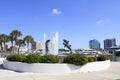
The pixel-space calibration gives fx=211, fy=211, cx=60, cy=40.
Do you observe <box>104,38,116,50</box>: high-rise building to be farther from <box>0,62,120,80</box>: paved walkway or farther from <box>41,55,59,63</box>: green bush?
<box>0,62,120,80</box>: paved walkway

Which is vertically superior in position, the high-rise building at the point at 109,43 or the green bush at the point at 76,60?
the high-rise building at the point at 109,43

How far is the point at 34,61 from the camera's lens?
1747 cm

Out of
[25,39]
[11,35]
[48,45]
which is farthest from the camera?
[25,39]

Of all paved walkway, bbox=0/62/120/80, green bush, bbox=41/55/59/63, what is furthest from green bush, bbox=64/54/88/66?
paved walkway, bbox=0/62/120/80

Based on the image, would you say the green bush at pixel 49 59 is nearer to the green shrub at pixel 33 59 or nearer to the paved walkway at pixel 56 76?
the green shrub at pixel 33 59

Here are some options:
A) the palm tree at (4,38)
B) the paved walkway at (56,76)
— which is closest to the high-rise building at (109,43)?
the palm tree at (4,38)

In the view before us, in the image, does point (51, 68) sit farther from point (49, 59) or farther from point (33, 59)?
point (33, 59)

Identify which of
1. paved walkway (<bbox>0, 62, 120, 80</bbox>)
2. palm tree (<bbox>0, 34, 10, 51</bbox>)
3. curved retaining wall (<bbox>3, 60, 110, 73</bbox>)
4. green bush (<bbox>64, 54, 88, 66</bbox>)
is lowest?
paved walkway (<bbox>0, 62, 120, 80</bbox>)

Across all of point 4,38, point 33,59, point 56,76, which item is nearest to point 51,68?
point 33,59

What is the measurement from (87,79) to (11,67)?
28.7 feet

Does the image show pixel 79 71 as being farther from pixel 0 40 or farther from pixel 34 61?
pixel 0 40

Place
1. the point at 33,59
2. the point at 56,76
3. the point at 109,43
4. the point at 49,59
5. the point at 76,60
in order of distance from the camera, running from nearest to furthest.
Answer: the point at 56,76 → the point at 76,60 → the point at 33,59 → the point at 49,59 → the point at 109,43

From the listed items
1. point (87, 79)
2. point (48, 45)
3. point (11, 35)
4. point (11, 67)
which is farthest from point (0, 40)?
point (87, 79)

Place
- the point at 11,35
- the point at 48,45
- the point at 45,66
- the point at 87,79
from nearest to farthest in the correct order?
the point at 87,79 < the point at 45,66 < the point at 48,45 < the point at 11,35
